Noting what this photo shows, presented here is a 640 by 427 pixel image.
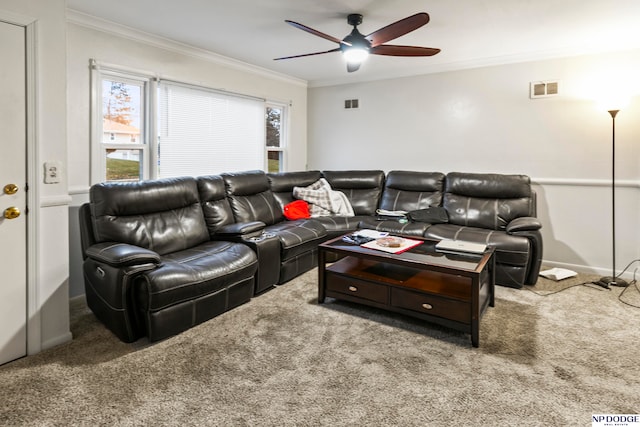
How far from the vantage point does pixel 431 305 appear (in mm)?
2609

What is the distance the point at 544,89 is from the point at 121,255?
437 centimetres

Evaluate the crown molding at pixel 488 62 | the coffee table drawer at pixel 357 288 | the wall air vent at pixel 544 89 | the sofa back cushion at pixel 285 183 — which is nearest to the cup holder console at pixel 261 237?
the coffee table drawer at pixel 357 288

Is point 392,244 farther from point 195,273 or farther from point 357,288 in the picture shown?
point 195,273

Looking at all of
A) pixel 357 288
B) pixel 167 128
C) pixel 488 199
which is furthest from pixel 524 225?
pixel 167 128

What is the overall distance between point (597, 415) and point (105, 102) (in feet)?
13.4

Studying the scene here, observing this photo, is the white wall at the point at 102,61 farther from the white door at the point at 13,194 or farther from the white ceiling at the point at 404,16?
the white door at the point at 13,194

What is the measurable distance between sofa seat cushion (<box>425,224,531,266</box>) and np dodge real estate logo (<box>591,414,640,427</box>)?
1661mm

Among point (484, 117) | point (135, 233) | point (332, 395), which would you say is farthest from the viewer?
point (484, 117)

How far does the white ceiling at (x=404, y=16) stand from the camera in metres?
2.89

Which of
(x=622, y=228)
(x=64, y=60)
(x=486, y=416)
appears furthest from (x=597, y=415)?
(x=64, y=60)

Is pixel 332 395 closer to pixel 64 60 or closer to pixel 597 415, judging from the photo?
pixel 597 415

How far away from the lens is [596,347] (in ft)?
7.99

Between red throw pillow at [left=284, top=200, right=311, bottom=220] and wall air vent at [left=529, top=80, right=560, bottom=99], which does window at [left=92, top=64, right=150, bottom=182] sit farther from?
wall air vent at [left=529, top=80, right=560, bottom=99]

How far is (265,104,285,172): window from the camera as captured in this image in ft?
17.6
